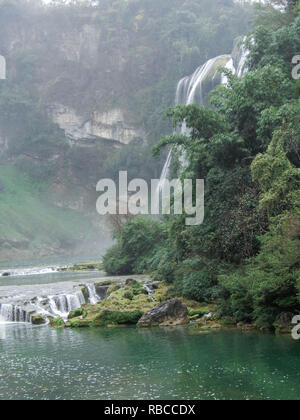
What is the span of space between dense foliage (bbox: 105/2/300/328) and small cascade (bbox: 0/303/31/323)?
7470 millimetres

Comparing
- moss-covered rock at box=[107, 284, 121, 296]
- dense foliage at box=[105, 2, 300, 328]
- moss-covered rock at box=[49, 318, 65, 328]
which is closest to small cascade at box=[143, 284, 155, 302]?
dense foliage at box=[105, 2, 300, 328]

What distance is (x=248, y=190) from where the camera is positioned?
20688 mm

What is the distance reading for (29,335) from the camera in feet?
63.6

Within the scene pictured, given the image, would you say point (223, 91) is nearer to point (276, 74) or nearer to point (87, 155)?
point (276, 74)

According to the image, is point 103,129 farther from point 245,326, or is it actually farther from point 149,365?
point 149,365

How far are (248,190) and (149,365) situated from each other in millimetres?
9519

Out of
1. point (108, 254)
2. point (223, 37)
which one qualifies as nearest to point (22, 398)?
point (108, 254)

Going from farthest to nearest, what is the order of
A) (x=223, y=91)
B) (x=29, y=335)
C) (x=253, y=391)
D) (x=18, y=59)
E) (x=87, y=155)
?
1. (x=18, y=59)
2. (x=87, y=155)
3. (x=223, y=91)
4. (x=29, y=335)
5. (x=253, y=391)

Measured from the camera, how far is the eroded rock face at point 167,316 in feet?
64.2

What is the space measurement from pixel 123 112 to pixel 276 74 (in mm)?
81507

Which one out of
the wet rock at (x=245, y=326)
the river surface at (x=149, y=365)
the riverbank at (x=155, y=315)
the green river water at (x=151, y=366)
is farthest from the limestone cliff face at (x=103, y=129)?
the wet rock at (x=245, y=326)

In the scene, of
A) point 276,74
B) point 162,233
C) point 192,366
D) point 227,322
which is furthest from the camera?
point 162,233

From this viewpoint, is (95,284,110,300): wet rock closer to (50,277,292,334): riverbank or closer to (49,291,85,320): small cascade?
(49,291,85,320): small cascade

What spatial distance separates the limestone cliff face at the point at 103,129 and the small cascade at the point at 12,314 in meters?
76.8
